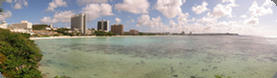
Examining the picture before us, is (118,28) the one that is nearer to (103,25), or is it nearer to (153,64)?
(103,25)

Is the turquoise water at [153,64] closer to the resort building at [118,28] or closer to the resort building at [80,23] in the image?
the resort building at [80,23]

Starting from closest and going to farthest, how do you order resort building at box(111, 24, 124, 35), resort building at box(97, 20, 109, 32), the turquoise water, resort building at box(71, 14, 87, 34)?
the turquoise water
resort building at box(71, 14, 87, 34)
resort building at box(111, 24, 124, 35)
resort building at box(97, 20, 109, 32)

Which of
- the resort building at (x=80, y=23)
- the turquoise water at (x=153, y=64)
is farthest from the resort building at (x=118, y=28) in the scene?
the turquoise water at (x=153, y=64)

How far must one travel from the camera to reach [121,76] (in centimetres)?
682

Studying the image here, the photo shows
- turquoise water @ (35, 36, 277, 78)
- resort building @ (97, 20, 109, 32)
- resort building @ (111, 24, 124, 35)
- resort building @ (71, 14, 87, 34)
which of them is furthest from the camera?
resort building @ (97, 20, 109, 32)

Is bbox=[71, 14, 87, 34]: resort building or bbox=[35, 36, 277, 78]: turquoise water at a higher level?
bbox=[71, 14, 87, 34]: resort building

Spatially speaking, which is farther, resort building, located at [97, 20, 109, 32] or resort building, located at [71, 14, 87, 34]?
resort building, located at [97, 20, 109, 32]

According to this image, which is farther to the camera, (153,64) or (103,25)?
(103,25)

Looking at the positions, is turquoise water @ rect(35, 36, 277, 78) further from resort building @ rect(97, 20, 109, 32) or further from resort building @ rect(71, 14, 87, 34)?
resort building @ rect(97, 20, 109, 32)

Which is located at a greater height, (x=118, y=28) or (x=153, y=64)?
(x=118, y=28)

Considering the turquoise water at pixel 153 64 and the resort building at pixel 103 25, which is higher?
the resort building at pixel 103 25

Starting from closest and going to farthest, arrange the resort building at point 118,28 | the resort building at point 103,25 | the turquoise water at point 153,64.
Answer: the turquoise water at point 153,64, the resort building at point 118,28, the resort building at point 103,25

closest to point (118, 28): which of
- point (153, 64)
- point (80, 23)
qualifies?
point (80, 23)

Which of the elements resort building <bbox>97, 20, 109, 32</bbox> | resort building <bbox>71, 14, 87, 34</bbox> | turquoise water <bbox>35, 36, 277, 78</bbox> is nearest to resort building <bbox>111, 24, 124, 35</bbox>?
resort building <bbox>97, 20, 109, 32</bbox>
